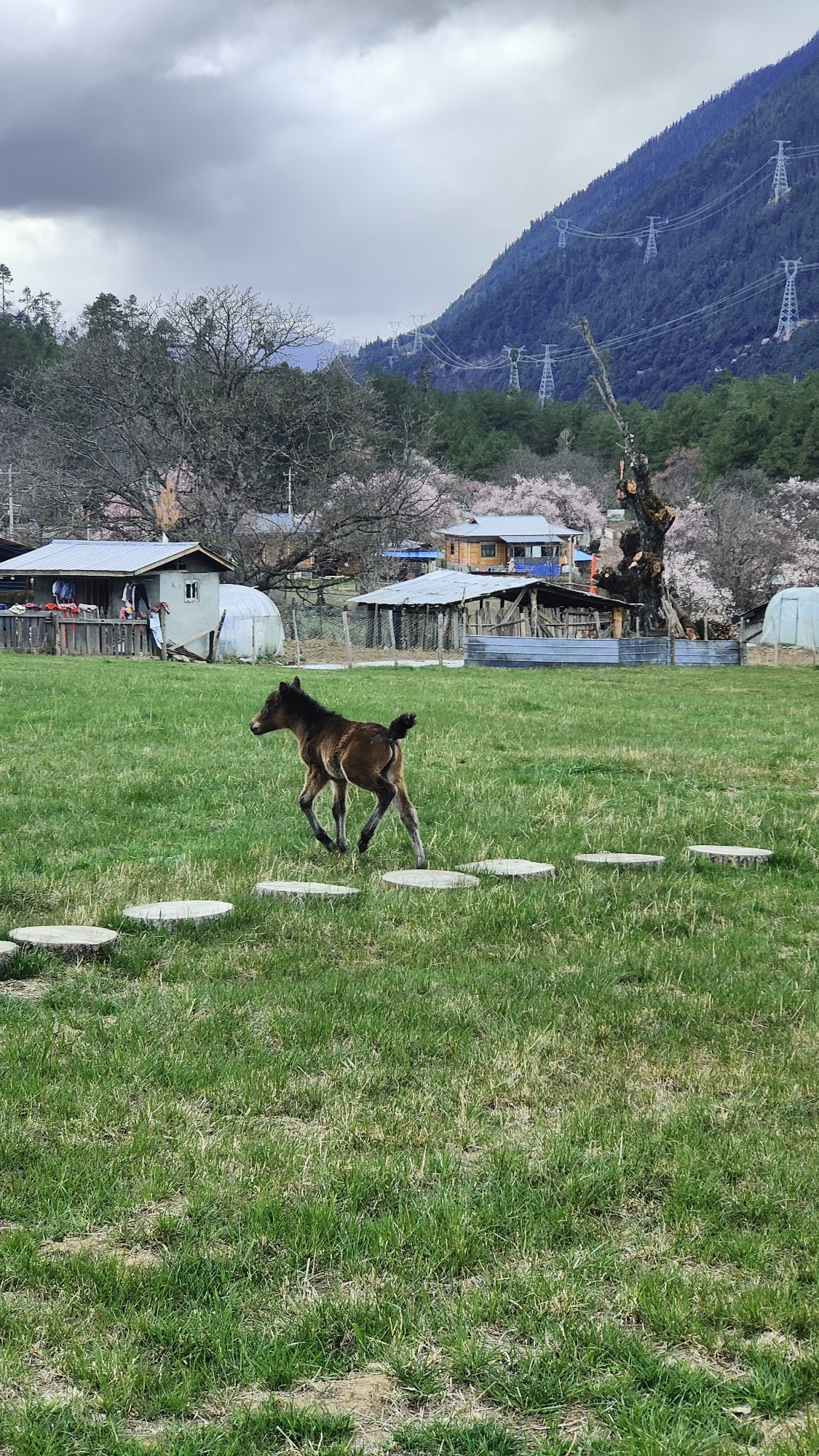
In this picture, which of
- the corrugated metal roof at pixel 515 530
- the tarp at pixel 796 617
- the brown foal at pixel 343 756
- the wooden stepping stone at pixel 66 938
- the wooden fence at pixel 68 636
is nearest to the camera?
the wooden stepping stone at pixel 66 938

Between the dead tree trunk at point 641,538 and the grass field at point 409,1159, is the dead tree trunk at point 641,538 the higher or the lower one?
the higher one

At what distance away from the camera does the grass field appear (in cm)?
324

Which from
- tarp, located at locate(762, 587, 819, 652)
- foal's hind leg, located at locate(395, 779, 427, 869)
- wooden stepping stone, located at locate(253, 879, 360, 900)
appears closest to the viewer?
wooden stepping stone, located at locate(253, 879, 360, 900)

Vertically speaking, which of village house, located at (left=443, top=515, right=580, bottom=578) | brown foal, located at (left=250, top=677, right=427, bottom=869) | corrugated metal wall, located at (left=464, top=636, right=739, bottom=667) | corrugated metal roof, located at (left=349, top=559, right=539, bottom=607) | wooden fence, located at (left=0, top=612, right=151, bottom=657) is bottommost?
brown foal, located at (left=250, top=677, right=427, bottom=869)

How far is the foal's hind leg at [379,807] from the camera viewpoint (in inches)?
361

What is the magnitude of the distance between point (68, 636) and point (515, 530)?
51.7 meters

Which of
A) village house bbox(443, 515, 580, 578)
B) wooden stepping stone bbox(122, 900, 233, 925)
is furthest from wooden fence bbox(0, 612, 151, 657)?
village house bbox(443, 515, 580, 578)

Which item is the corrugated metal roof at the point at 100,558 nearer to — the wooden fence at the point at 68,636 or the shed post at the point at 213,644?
the wooden fence at the point at 68,636

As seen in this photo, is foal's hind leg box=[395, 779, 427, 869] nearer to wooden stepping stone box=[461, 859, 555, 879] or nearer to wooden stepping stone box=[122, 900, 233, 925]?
wooden stepping stone box=[461, 859, 555, 879]

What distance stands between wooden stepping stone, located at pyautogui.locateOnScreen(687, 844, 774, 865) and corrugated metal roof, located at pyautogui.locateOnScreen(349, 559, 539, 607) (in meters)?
40.8

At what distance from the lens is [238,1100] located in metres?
5.09

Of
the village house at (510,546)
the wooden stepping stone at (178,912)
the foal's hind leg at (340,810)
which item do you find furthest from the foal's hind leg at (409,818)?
the village house at (510,546)

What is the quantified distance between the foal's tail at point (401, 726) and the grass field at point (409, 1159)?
109 centimetres

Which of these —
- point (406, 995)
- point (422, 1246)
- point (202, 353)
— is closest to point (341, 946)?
point (406, 995)
